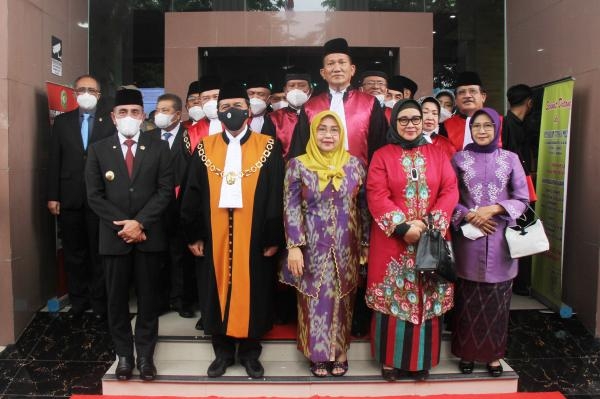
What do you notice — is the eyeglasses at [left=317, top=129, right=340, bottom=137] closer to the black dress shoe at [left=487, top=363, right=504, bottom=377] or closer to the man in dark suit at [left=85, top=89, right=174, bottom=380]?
the man in dark suit at [left=85, top=89, right=174, bottom=380]

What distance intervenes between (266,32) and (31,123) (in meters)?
3.00

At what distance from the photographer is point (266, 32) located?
6.42 metres

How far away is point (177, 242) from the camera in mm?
4434

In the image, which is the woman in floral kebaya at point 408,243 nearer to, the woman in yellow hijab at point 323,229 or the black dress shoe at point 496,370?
the woman in yellow hijab at point 323,229

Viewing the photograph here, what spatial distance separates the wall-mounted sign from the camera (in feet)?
16.5

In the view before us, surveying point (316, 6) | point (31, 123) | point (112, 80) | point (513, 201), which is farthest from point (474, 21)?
point (31, 123)

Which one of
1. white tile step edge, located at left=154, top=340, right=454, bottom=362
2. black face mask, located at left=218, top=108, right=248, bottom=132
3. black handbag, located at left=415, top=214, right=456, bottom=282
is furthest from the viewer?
white tile step edge, located at left=154, top=340, right=454, bottom=362

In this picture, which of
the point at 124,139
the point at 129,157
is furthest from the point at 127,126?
the point at 129,157

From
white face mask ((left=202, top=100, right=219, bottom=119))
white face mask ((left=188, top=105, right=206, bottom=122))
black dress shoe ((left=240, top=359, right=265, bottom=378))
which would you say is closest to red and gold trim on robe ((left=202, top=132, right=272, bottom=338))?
black dress shoe ((left=240, top=359, right=265, bottom=378))

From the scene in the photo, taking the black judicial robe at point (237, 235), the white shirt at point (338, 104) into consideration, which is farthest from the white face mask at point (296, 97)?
the black judicial robe at point (237, 235)

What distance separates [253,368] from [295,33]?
4363 millimetres

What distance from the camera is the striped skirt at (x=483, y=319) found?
3379 mm

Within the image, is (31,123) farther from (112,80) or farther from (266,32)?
(266,32)

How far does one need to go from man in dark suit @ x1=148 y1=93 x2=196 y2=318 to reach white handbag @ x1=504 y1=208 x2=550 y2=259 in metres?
2.39
